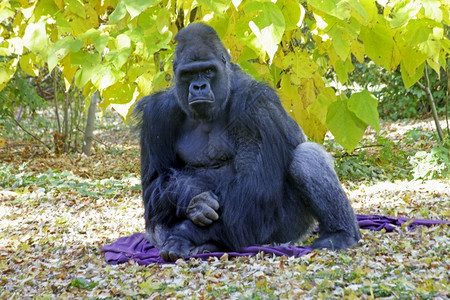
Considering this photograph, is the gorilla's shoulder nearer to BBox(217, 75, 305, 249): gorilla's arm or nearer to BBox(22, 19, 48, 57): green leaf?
BBox(217, 75, 305, 249): gorilla's arm

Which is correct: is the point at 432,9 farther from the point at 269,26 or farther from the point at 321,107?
the point at 321,107

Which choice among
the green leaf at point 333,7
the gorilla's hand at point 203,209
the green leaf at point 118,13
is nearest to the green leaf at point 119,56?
the green leaf at point 118,13

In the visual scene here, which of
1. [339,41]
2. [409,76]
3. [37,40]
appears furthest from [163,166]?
[409,76]

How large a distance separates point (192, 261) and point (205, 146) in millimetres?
884

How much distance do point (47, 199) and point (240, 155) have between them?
349 centimetres

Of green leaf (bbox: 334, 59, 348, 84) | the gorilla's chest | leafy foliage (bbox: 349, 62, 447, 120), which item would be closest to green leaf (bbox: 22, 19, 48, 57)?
the gorilla's chest

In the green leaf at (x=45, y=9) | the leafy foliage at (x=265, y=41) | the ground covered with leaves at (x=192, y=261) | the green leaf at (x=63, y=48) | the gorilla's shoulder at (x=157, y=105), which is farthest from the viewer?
the gorilla's shoulder at (x=157, y=105)

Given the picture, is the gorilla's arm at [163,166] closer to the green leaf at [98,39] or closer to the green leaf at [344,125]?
the green leaf at [98,39]

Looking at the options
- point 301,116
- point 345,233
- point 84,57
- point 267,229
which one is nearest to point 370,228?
point 345,233

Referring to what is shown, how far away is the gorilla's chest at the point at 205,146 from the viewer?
436cm

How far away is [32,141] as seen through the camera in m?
11.3

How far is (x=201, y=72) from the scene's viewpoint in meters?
4.24

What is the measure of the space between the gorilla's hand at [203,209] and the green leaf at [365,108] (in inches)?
44.0

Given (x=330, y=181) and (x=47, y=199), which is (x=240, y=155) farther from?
(x=47, y=199)
